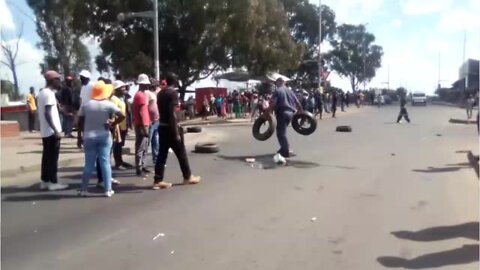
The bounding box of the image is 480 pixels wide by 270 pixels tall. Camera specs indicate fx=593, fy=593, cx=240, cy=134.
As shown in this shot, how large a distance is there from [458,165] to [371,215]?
5.46 meters

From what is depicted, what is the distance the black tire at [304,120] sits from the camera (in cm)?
1439

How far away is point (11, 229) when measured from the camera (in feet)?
22.7

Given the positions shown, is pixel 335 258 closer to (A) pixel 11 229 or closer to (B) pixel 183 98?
(A) pixel 11 229

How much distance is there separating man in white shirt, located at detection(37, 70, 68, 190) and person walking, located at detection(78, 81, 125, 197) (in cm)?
58

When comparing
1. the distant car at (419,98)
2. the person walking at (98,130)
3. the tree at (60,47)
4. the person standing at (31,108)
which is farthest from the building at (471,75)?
the tree at (60,47)

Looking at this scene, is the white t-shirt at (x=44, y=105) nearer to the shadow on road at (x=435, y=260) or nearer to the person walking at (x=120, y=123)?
the person walking at (x=120, y=123)

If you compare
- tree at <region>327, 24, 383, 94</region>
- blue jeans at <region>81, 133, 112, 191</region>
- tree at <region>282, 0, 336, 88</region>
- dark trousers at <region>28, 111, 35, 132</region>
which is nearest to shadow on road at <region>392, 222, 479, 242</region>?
blue jeans at <region>81, 133, 112, 191</region>

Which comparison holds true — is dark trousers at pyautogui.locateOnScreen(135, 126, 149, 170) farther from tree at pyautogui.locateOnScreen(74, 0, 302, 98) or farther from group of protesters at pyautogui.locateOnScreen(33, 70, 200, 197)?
tree at pyautogui.locateOnScreen(74, 0, 302, 98)

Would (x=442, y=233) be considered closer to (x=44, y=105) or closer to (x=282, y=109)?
(x=44, y=105)

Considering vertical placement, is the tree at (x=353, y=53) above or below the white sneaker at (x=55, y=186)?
above

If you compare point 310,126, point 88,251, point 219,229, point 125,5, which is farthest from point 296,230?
point 125,5

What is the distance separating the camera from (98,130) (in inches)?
343

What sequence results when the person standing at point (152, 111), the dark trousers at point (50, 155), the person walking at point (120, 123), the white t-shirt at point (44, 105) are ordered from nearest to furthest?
the white t-shirt at point (44, 105), the dark trousers at point (50, 155), the person walking at point (120, 123), the person standing at point (152, 111)

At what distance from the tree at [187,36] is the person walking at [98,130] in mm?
23200
